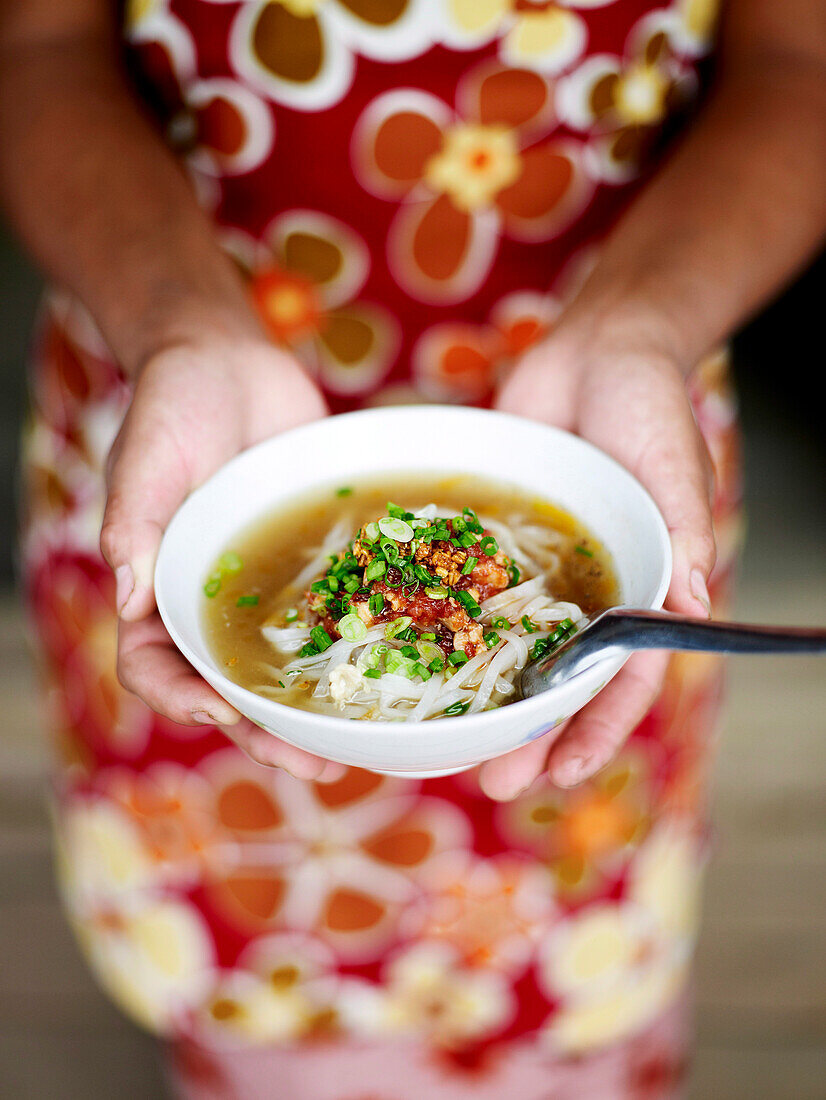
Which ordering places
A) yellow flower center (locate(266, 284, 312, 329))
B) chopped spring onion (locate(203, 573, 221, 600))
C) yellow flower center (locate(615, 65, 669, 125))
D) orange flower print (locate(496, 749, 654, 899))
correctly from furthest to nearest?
orange flower print (locate(496, 749, 654, 899)) → yellow flower center (locate(266, 284, 312, 329)) → yellow flower center (locate(615, 65, 669, 125)) → chopped spring onion (locate(203, 573, 221, 600))

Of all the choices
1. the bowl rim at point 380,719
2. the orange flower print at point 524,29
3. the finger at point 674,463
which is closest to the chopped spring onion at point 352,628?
the bowl rim at point 380,719

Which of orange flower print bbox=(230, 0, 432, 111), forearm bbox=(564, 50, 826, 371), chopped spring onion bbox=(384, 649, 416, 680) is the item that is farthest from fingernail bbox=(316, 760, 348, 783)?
orange flower print bbox=(230, 0, 432, 111)

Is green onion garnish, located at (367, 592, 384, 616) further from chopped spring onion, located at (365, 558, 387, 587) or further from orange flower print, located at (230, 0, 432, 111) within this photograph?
orange flower print, located at (230, 0, 432, 111)

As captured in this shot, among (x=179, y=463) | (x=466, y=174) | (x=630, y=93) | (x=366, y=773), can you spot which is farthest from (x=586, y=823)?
(x=630, y=93)

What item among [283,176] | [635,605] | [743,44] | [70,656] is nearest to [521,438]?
[635,605]

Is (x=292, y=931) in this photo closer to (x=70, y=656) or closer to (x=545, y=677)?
(x=70, y=656)
